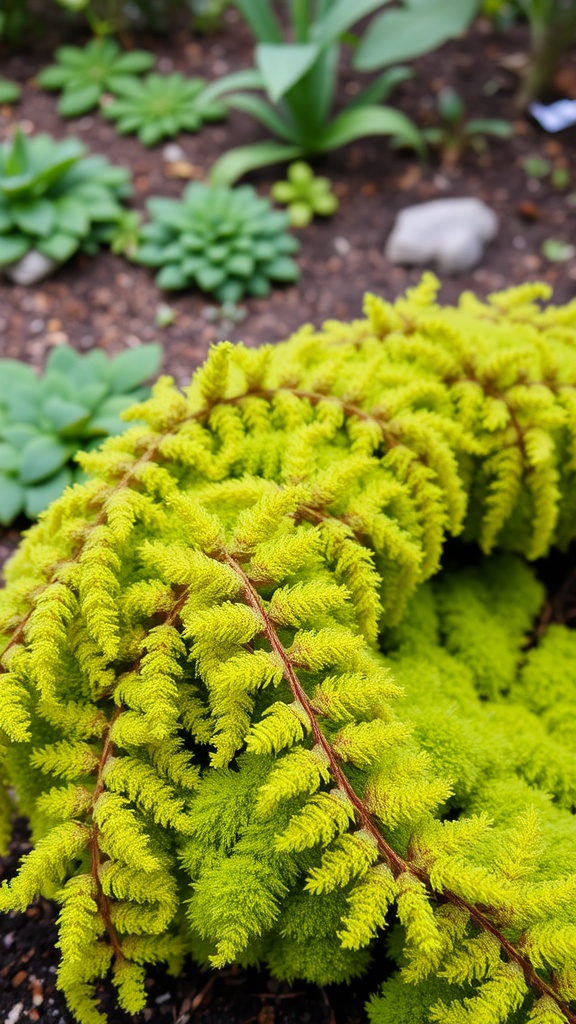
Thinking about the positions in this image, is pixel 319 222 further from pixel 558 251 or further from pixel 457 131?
pixel 558 251

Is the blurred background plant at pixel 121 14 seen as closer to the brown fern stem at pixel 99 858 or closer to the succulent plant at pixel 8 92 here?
A: the succulent plant at pixel 8 92

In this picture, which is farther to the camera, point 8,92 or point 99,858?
point 8,92

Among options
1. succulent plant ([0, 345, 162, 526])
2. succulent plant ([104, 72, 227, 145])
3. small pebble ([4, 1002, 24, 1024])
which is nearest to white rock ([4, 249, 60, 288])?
succulent plant ([0, 345, 162, 526])

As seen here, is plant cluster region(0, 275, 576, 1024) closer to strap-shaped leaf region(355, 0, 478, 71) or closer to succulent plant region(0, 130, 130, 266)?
succulent plant region(0, 130, 130, 266)

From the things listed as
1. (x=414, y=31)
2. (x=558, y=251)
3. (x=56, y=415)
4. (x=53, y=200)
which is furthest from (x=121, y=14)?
(x=56, y=415)

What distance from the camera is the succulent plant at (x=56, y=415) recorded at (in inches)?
93.6

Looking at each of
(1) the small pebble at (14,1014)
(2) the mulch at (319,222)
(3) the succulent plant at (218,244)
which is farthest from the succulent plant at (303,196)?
(1) the small pebble at (14,1014)

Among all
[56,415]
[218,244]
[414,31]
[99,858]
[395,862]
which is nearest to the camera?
[395,862]

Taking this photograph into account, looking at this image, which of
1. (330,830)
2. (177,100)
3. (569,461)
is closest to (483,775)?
(330,830)

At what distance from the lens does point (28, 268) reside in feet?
10.6

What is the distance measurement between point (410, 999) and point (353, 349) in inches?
51.0

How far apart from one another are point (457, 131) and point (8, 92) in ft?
7.09

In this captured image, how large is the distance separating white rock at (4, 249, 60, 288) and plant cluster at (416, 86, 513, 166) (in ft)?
6.39

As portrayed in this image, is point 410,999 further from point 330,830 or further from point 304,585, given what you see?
point 304,585
